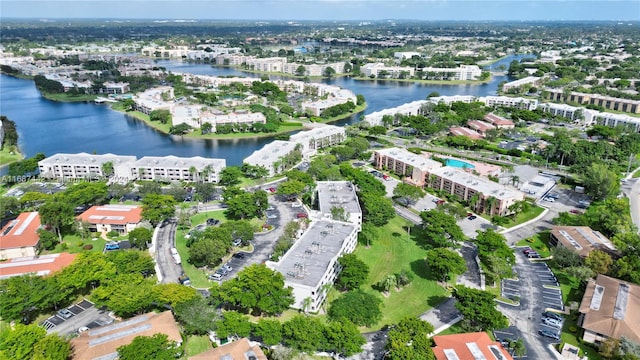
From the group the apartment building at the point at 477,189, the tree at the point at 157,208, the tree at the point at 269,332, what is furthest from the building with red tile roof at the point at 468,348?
the tree at the point at 157,208

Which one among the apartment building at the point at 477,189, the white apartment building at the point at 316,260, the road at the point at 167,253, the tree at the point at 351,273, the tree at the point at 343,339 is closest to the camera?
the tree at the point at 343,339

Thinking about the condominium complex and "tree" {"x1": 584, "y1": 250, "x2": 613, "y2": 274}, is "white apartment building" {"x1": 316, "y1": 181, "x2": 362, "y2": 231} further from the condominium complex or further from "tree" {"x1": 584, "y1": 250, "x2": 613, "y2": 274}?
"tree" {"x1": 584, "y1": 250, "x2": 613, "y2": 274}

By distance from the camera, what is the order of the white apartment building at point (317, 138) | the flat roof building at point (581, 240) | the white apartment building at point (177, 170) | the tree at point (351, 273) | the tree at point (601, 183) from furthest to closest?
the white apartment building at point (317, 138), the white apartment building at point (177, 170), the tree at point (601, 183), the flat roof building at point (581, 240), the tree at point (351, 273)

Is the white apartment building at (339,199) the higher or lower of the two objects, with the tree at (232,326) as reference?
higher

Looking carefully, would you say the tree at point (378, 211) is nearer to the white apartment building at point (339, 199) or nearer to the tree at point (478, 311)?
the white apartment building at point (339, 199)

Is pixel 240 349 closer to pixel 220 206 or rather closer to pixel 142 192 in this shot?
pixel 220 206

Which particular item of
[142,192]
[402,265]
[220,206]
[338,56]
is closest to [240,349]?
[402,265]

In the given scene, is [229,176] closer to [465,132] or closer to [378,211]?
[378,211]
